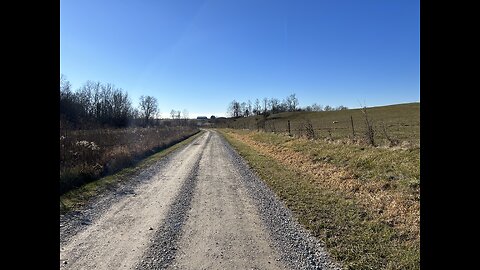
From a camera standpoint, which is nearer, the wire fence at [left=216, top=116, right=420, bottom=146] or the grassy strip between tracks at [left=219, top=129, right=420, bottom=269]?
the grassy strip between tracks at [left=219, top=129, right=420, bottom=269]

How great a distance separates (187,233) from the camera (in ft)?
16.9

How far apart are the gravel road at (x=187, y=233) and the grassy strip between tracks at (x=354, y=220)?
0.32 m

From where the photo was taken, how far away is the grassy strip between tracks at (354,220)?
4.17 m

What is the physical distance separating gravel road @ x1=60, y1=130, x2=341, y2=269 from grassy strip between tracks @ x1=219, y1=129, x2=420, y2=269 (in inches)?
12.7

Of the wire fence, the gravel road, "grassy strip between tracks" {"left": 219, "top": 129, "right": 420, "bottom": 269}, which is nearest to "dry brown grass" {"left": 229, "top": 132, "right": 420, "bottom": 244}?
"grassy strip between tracks" {"left": 219, "top": 129, "right": 420, "bottom": 269}

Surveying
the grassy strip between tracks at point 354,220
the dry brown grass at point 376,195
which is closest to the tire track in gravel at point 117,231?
the grassy strip between tracks at point 354,220

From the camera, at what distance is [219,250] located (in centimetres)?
444

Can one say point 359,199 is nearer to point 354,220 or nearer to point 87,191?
point 354,220

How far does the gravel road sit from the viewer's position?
13.4 ft

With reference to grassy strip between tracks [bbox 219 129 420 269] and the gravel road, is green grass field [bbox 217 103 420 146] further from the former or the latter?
the gravel road
